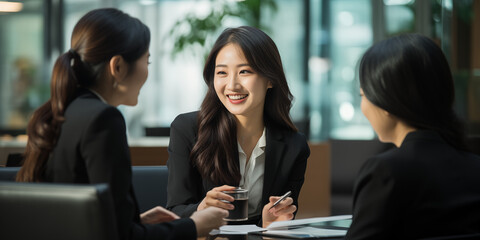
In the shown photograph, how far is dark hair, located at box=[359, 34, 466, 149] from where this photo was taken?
4.22 ft

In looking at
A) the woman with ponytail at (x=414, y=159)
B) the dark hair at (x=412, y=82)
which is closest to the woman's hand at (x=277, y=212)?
the woman with ponytail at (x=414, y=159)

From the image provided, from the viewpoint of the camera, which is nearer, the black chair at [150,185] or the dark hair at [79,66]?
the dark hair at [79,66]

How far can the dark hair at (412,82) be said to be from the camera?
1287 millimetres

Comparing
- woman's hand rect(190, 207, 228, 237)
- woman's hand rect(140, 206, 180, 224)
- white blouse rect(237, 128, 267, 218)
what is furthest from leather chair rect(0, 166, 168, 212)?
woman's hand rect(190, 207, 228, 237)

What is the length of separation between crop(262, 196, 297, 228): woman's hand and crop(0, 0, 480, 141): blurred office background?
6559mm

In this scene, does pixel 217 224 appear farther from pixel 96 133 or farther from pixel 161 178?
pixel 161 178

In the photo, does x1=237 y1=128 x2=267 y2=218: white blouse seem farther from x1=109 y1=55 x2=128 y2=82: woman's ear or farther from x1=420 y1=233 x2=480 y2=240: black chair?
x1=420 y1=233 x2=480 y2=240: black chair

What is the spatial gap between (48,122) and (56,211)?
10.5 inches

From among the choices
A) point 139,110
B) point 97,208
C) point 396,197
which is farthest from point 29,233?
point 139,110

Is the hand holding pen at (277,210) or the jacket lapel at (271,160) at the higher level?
the jacket lapel at (271,160)

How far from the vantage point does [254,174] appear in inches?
88.7

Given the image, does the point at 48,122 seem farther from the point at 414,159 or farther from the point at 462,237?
the point at 462,237

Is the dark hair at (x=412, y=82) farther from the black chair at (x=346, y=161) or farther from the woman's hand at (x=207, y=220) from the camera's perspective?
the black chair at (x=346, y=161)

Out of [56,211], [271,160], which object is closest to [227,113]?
[271,160]
